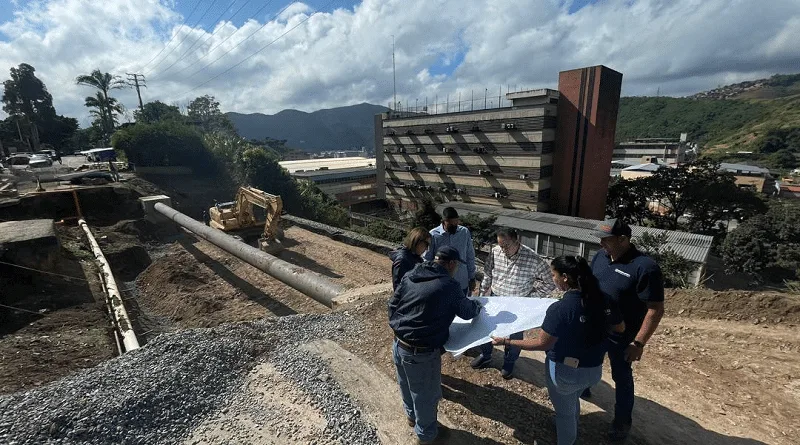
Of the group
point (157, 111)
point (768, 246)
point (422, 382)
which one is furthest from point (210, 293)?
point (157, 111)

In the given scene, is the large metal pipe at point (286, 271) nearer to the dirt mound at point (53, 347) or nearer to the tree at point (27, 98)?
the dirt mound at point (53, 347)

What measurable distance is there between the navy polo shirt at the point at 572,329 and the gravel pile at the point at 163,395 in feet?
6.97

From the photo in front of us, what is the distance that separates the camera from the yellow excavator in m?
14.5

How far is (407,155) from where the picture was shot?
128 feet

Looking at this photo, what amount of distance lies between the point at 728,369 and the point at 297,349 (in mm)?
5824

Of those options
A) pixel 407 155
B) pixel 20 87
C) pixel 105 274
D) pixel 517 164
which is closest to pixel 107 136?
→ pixel 20 87

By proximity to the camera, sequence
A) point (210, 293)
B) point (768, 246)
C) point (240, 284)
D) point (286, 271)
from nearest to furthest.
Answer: point (286, 271)
point (210, 293)
point (240, 284)
point (768, 246)

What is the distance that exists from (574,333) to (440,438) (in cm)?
179

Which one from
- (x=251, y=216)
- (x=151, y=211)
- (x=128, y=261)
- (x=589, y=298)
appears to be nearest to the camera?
(x=589, y=298)

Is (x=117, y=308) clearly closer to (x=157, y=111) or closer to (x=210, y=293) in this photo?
(x=210, y=293)

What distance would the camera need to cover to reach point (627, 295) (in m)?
3.04

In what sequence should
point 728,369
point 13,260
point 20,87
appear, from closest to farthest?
1. point 728,369
2. point 13,260
3. point 20,87

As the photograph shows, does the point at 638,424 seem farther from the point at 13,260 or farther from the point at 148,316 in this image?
the point at 13,260

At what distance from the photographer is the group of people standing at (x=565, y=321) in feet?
8.57
